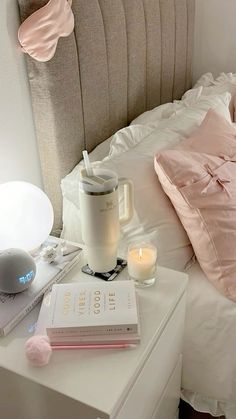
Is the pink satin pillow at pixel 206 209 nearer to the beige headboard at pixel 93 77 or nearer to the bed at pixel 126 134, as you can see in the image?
the bed at pixel 126 134

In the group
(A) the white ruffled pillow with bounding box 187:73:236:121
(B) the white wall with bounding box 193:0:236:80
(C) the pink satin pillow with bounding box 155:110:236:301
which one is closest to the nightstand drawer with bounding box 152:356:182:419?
(C) the pink satin pillow with bounding box 155:110:236:301

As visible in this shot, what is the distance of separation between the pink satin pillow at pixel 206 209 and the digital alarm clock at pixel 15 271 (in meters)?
0.44

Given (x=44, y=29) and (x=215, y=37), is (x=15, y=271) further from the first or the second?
(x=215, y=37)

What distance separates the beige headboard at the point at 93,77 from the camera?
117 cm

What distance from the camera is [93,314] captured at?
0.85 meters

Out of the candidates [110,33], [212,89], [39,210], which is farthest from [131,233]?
[212,89]

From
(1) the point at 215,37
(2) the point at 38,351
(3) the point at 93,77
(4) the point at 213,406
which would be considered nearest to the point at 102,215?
(2) the point at 38,351

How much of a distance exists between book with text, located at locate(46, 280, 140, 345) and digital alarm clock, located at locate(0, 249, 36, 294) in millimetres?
71

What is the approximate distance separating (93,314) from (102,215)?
0.24 meters

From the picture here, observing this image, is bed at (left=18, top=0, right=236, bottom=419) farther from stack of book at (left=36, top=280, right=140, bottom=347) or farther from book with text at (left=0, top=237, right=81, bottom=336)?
stack of book at (left=36, top=280, right=140, bottom=347)

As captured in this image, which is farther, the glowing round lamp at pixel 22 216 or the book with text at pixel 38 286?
the glowing round lamp at pixel 22 216

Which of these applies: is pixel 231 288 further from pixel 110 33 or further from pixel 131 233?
pixel 110 33

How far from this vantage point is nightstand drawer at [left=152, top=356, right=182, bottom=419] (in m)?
1.00

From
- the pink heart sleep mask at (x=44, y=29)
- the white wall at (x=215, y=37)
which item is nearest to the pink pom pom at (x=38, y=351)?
the pink heart sleep mask at (x=44, y=29)
